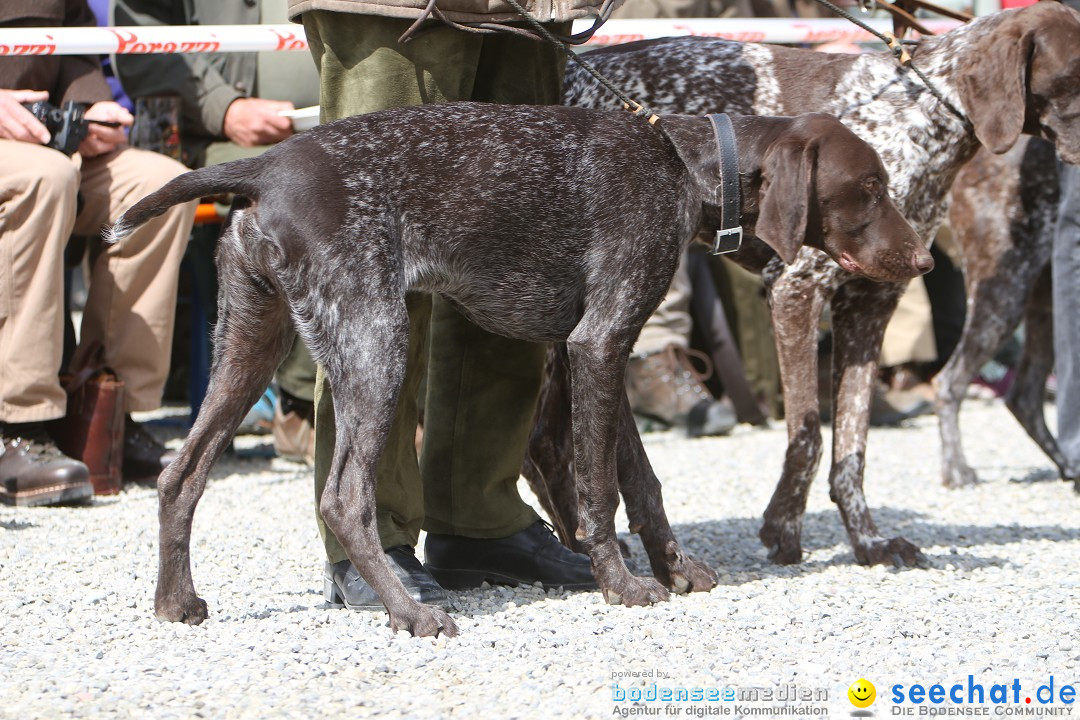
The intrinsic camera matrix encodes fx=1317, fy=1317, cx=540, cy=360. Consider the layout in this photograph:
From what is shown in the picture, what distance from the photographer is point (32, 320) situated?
16.3ft

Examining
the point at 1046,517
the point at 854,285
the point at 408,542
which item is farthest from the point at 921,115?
the point at 408,542

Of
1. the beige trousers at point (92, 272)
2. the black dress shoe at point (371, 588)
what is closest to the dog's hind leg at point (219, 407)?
the black dress shoe at point (371, 588)

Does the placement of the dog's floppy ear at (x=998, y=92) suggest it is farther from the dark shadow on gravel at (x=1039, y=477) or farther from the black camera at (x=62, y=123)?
the black camera at (x=62, y=123)

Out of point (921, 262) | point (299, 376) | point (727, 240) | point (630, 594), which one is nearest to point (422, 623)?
point (630, 594)

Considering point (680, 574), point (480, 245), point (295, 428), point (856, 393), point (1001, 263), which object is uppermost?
point (480, 245)

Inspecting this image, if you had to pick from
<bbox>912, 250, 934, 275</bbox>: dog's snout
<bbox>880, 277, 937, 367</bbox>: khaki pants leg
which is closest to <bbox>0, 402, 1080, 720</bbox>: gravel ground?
<bbox>912, 250, 934, 275</bbox>: dog's snout

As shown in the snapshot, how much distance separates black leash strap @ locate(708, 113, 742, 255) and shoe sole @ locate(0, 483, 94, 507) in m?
2.71

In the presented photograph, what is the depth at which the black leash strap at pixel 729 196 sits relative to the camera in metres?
3.55

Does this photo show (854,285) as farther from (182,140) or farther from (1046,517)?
(182,140)

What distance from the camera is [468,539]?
382 centimetres

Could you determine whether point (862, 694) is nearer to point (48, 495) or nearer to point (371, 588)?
point (371, 588)

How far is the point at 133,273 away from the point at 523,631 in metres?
2.92

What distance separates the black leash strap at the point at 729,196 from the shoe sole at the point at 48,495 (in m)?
2.71

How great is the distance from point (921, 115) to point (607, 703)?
95.3 inches
